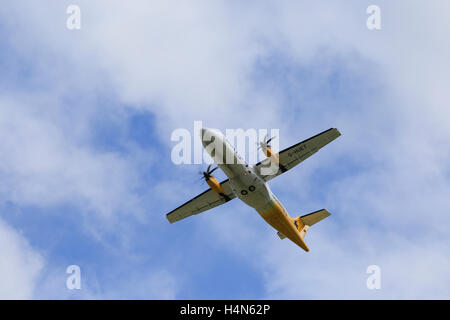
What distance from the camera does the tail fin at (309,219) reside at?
41062mm

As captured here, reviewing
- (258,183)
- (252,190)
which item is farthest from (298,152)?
(252,190)

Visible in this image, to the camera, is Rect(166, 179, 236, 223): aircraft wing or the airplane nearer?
the airplane

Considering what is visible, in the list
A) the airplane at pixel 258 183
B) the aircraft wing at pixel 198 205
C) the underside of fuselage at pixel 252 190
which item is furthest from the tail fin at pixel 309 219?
the aircraft wing at pixel 198 205

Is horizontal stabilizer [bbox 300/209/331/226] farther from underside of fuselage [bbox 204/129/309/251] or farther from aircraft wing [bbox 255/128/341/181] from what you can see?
aircraft wing [bbox 255/128/341/181]

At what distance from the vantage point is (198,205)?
41719 millimetres

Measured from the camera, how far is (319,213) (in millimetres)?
41125

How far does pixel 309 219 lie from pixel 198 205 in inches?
363

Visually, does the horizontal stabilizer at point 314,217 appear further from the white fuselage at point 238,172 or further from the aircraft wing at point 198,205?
the aircraft wing at point 198,205

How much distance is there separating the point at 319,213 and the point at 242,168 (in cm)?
1002

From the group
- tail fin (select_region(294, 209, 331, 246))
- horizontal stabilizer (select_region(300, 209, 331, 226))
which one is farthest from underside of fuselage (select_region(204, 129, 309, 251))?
horizontal stabilizer (select_region(300, 209, 331, 226))

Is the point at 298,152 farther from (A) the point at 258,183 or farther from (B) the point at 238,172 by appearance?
(B) the point at 238,172

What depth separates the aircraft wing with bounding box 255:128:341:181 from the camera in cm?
3681
